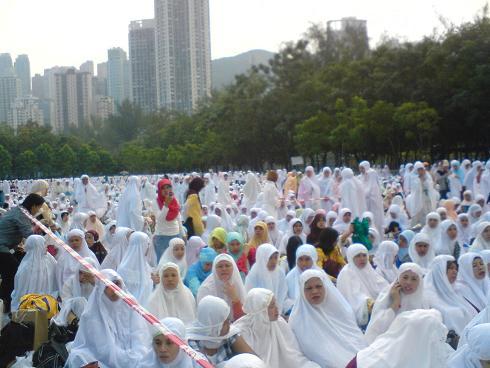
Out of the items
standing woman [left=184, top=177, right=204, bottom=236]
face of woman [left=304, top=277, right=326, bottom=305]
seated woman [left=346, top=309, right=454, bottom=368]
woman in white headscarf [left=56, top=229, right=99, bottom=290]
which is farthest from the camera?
standing woman [left=184, top=177, right=204, bottom=236]

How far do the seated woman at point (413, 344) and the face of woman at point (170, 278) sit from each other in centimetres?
257

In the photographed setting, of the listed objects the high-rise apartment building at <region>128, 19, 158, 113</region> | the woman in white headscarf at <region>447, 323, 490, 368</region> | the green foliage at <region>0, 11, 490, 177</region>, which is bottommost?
the woman in white headscarf at <region>447, 323, 490, 368</region>

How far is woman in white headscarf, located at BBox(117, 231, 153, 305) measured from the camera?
23.6ft

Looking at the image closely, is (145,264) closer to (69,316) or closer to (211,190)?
(69,316)

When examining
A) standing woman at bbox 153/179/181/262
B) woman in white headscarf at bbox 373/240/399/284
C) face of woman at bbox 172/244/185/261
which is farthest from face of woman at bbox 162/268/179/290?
standing woman at bbox 153/179/181/262

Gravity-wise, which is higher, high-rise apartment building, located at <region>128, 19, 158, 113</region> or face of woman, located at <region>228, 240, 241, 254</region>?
high-rise apartment building, located at <region>128, 19, 158, 113</region>

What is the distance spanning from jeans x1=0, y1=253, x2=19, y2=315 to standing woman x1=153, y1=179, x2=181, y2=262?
7.24 feet

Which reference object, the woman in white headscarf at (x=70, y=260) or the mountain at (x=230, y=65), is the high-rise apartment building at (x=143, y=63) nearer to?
the mountain at (x=230, y=65)

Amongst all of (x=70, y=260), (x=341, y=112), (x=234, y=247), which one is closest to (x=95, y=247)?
(x=70, y=260)

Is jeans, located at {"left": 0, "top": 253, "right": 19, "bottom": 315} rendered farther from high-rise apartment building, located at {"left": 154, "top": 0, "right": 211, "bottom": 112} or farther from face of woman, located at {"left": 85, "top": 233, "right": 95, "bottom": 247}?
high-rise apartment building, located at {"left": 154, "top": 0, "right": 211, "bottom": 112}

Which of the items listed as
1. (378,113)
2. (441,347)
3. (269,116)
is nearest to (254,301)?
(441,347)

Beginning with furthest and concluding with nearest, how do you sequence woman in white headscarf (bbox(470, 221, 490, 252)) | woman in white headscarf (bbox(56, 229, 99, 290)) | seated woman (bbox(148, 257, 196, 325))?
1. woman in white headscarf (bbox(470, 221, 490, 252))
2. woman in white headscarf (bbox(56, 229, 99, 290))
3. seated woman (bbox(148, 257, 196, 325))

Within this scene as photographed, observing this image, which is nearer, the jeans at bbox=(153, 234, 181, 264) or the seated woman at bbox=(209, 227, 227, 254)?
the seated woman at bbox=(209, 227, 227, 254)

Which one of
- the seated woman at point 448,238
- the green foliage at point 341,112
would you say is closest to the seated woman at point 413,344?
the seated woman at point 448,238
